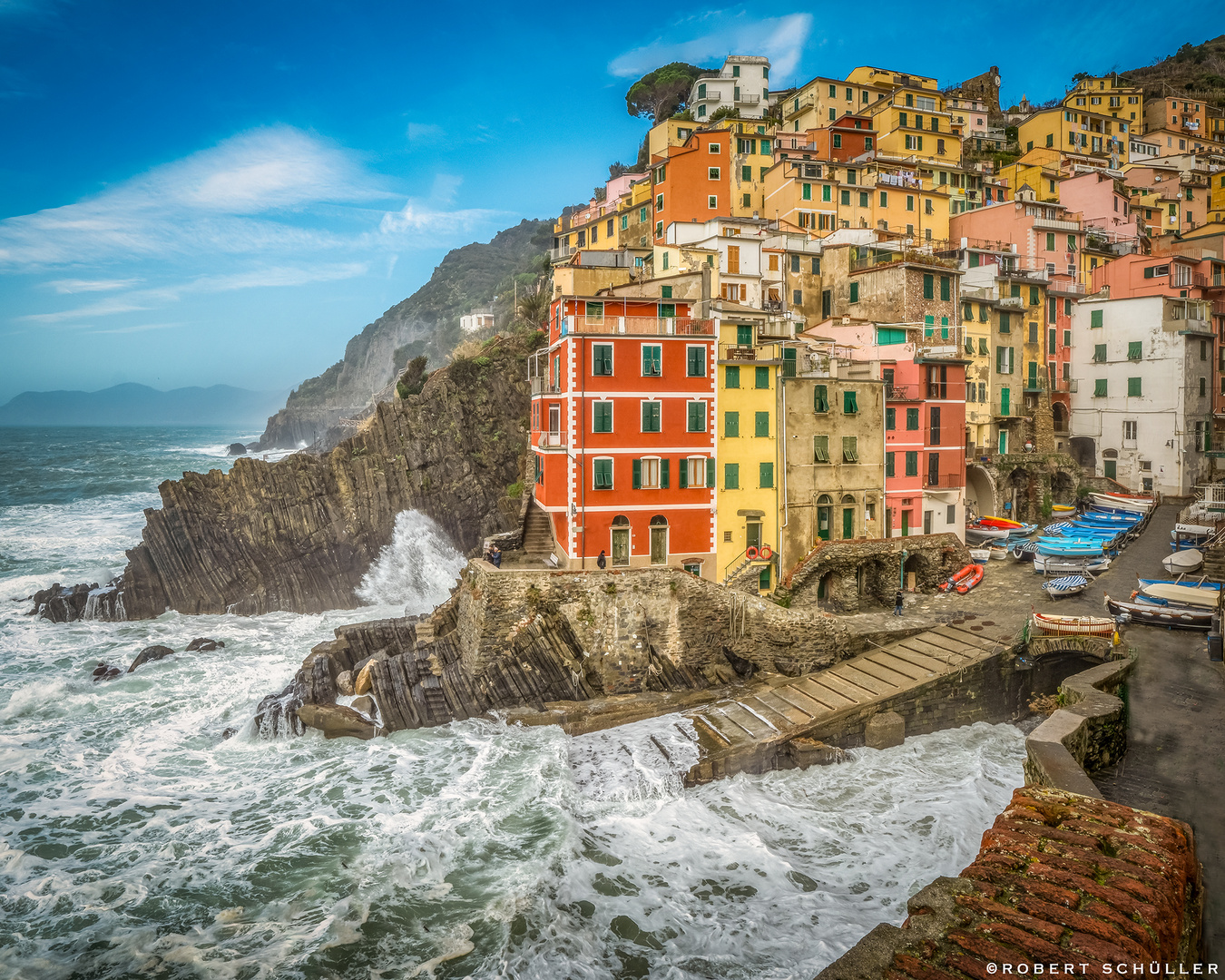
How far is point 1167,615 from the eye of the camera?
24.2 metres

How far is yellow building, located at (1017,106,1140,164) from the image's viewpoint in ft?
250

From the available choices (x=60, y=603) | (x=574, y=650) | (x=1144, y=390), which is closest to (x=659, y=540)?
(x=574, y=650)

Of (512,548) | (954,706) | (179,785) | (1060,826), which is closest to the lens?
(1060,826)

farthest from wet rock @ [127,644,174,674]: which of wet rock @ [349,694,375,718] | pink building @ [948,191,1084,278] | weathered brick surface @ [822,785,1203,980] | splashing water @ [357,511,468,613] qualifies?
pink building @ [948,191,1084,278]

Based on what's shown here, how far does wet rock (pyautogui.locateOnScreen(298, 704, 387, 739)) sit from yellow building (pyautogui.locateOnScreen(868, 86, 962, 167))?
213 feet

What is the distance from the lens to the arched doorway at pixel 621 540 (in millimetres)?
30875

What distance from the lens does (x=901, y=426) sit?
1403 inches

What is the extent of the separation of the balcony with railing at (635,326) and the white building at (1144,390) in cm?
3499

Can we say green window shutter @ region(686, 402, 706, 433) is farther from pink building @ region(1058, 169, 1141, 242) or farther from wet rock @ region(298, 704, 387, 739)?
pink building @ region(1058, 169, 1141, 242)

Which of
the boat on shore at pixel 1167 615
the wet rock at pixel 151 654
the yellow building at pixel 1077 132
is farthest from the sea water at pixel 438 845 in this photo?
the yellow building at pixel 1077 132

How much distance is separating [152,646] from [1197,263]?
232ft

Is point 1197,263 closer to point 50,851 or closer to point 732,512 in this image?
point 732,512

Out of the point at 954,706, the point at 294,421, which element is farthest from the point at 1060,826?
the point at 294,421

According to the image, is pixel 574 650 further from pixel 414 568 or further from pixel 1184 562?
pixel 1184 562
